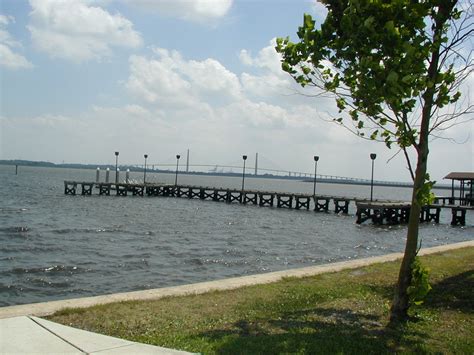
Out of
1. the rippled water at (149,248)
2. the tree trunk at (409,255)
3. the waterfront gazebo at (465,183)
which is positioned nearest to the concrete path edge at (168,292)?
the tree trunk at (409,255)

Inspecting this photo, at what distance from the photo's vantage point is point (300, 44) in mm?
6621

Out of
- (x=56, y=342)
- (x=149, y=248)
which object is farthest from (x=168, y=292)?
(x=149, y=248)

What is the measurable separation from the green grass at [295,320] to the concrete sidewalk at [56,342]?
54 cm

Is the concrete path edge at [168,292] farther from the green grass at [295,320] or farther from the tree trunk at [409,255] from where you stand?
the tree trunk at [409,255]

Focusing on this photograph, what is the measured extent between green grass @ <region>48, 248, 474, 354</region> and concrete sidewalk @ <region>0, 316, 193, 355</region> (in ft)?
1.76

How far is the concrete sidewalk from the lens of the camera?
199 inches

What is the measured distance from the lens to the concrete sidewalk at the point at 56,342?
16.5 ft

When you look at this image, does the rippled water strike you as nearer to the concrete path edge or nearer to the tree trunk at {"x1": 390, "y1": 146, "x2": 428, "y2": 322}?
the concrete path edge

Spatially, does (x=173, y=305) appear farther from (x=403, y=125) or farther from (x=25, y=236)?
(x=25, y=236)

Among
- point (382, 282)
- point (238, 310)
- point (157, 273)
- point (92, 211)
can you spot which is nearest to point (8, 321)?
point (238, 310)

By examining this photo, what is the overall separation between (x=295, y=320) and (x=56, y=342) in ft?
10.9

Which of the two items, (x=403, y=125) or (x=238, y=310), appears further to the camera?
(x=238, y=310)

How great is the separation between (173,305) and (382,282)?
467 centimetres

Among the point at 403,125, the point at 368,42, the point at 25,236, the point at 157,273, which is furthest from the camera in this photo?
the point at 25,236
